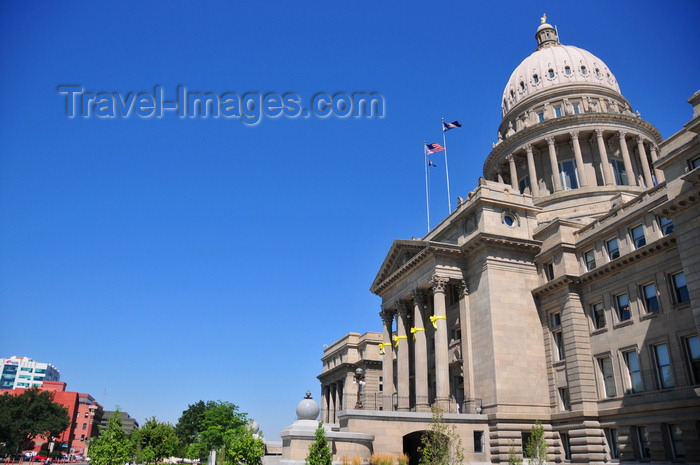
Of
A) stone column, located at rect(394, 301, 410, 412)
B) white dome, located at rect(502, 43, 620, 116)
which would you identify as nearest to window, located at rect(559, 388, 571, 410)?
stone column, located at rect(394, 301, 410, 412)

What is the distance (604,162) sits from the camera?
188ft

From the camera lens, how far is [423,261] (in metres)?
43.8

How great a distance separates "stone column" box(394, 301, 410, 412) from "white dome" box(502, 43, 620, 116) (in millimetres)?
38264

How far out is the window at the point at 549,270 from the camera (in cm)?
4028

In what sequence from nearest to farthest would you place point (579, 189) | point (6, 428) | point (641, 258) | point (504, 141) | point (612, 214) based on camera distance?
1. point (641, 258)
2. point (612, 214)
3. point (579, 189)
4. point (504, 141)
5. point (6, 428)

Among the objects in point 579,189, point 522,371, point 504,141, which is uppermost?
point 504,141

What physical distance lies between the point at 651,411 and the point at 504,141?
41586 mm

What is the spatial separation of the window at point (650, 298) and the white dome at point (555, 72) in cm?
4150

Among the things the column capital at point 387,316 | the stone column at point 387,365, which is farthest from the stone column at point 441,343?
the column capital at point 387,316

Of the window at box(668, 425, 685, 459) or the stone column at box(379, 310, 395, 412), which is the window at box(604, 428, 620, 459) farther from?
the stone column at box(379, 310, 395, 412)

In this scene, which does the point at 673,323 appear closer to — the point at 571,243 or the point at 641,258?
the point at 641,258

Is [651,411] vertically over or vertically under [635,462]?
over

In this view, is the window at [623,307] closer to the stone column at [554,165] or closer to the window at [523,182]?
the stone column at [554,165]

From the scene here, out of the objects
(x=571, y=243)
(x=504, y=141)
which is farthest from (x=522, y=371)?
(x=504, y=141)
